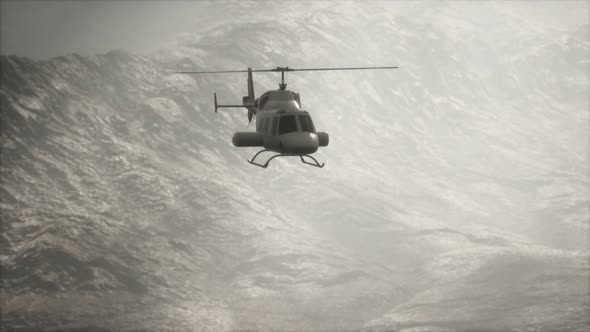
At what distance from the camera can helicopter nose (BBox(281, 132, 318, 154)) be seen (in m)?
27.3

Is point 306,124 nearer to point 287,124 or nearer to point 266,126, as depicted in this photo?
point 287,124

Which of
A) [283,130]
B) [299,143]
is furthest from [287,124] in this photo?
[299,143]

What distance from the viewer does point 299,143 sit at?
27391mm

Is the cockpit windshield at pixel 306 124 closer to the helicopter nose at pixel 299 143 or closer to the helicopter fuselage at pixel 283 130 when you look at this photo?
the helicopter fuselage at pixel 283 130

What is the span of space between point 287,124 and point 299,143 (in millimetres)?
1486

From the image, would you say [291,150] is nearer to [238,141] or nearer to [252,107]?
[238,141]

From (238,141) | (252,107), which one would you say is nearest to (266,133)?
(238,141)

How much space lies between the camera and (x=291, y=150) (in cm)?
2728

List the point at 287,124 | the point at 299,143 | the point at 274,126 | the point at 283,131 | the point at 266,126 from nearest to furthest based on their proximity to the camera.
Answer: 1. the point at 299,143
2. the point at 283,131
3. the point at 287,124
4. the point at 274,126
5. the point at 266,126

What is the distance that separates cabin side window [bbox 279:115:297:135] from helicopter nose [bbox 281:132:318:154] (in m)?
0.33

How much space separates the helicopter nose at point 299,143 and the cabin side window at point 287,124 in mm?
331

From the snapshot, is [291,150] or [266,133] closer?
[291,150]

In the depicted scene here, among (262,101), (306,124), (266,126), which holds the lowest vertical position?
(306,124)

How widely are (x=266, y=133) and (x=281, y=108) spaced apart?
1.74 meters
